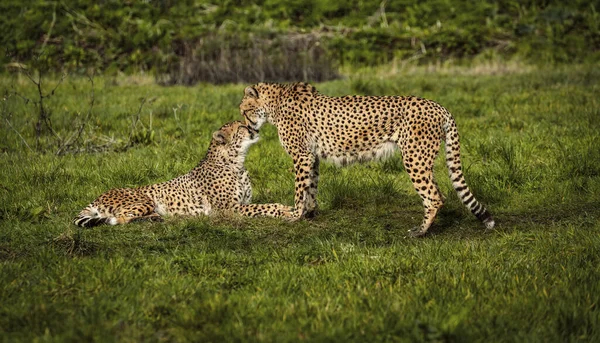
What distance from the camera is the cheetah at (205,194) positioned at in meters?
6.78

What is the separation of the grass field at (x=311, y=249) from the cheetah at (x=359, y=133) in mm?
333

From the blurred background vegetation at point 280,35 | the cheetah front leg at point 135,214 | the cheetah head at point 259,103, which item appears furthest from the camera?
the blurred background vegetation at point 280,35

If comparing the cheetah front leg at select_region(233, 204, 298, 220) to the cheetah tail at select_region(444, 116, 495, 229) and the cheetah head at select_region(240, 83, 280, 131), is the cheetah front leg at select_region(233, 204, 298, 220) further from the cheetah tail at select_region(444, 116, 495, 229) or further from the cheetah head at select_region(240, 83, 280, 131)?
the cheetah tail at select_region(444, 116, 495, 229)

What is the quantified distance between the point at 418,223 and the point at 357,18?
12413mm

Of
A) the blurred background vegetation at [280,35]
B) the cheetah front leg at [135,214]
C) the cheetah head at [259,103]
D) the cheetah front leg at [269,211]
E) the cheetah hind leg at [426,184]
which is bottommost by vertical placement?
the blurred background vegetation at [280,35]

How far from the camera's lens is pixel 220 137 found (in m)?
7.41

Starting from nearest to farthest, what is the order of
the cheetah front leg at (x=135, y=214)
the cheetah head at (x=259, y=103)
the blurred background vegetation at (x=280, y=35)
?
the cheetah front leg at (x=135, y=214), the cheetah head at (x=259, y=103), the blurred background vegetation at (x=280, y=35)

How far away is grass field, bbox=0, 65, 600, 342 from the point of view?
165 inches

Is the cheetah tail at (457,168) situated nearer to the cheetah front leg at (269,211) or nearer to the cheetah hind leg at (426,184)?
the cheetah hind leg at (426,184)

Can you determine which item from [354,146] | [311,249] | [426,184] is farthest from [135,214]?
[426,184]

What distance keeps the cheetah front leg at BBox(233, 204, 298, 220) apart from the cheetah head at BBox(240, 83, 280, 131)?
0.79 m

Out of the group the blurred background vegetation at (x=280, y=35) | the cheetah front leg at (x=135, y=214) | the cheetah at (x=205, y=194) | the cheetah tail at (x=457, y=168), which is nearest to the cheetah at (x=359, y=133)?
the cheetah tail at (x=457, y=168)

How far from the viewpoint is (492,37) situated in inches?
694

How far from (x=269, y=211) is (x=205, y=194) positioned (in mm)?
620
